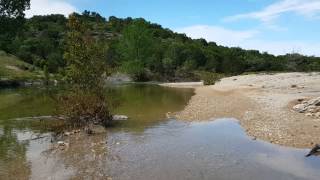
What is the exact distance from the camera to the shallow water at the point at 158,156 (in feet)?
57.4

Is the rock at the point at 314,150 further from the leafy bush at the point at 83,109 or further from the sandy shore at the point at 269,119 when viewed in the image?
the leafy bush at the point at 83,109

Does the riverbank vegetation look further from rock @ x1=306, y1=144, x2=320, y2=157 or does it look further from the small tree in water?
rock @ x1=306, y1=144, x2=320, y2=157

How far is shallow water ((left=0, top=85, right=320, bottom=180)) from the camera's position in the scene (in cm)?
1748

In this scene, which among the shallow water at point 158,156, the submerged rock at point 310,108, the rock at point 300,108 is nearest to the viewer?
the shallow water at point 158,156

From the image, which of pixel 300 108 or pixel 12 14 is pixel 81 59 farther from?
pixel 12 14

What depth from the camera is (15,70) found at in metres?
114

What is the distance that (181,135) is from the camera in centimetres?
2666

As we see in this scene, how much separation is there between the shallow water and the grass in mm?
77094

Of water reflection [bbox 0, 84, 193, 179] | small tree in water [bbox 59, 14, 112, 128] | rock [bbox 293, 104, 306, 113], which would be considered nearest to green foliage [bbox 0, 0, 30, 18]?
water reflection [bbox 0, 84, 193, 179]

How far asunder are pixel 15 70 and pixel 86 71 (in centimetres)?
8743

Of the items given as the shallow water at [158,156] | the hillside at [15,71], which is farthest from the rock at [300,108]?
the hillside at [15,71]

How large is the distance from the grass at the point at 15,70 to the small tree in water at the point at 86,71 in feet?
229

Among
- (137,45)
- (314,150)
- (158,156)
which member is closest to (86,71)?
(158,156)

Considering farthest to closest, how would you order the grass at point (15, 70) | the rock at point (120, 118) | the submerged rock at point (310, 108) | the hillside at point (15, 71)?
1. the grass at point (15, 70)
2. the hillside at point (15, 71)
3. the rock at point (120, 118)
4. the submerged rock at point (310, 108)
